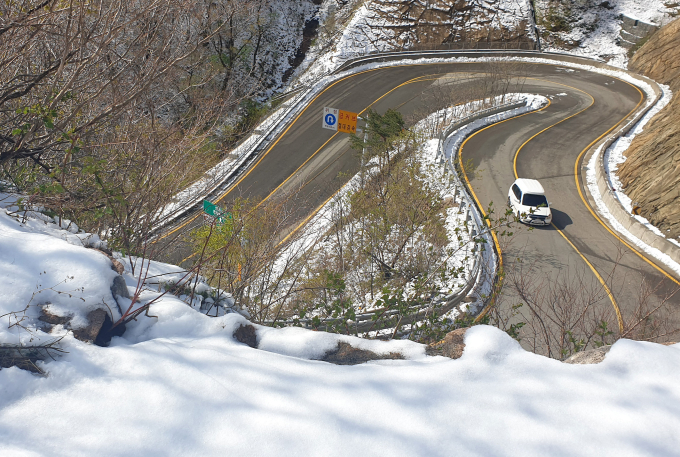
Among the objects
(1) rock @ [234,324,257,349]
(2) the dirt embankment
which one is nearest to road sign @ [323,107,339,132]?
(2) the dirt embankment

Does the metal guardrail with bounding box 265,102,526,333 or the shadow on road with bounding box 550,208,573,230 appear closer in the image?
the metal guardrail with bounding box 265,102,526,333

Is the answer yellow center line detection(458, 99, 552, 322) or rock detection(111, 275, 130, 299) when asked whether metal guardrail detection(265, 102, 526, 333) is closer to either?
yellow center line detection(458, 99, 552, 322)

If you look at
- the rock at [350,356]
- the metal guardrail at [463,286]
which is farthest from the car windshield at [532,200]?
the rock at [350,356]

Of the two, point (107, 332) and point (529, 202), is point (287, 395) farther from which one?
point (529, 202)

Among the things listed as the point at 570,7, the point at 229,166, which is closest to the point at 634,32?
the point at 570,7

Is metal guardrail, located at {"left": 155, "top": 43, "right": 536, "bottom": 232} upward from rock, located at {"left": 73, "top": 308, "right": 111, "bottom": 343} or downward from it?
upward

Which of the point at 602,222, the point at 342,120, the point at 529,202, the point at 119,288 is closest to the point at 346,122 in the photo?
the point at 342,120
